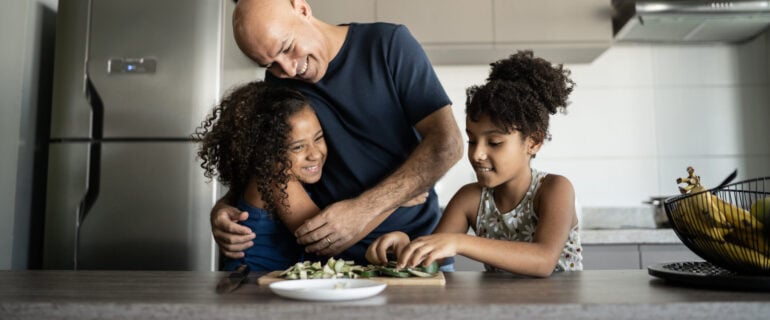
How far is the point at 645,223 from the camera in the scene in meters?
2.76

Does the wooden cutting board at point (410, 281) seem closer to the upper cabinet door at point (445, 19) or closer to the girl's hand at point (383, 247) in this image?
the girl's hand at point (383, 247)

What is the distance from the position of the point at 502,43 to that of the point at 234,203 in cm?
156

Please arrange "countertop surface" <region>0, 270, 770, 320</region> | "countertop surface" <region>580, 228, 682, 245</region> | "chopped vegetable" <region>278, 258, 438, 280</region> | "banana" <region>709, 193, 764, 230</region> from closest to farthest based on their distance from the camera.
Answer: "countertop surface" <region>0, 270, 770, 320</region>, "banana" <region>709, 193, 764, 230</region>, "chopped vegetable" <region>278, 258, 438, 280</region>, "countertop surface" <region>580, 228, 682, 245</region>

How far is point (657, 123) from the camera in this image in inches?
113

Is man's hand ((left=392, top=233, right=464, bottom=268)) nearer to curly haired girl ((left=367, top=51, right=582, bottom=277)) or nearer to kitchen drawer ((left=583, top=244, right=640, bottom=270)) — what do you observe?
curly haired girl ((left=367, top=51, right=582, bottom=277))

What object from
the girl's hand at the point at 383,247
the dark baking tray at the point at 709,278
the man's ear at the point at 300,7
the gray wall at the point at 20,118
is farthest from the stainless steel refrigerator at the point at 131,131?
the dark baking tray at the point at 709,278

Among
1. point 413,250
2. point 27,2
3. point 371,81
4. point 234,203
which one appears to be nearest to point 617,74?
point 371,81

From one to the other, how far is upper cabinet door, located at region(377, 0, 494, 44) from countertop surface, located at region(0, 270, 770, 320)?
1907 millimetres

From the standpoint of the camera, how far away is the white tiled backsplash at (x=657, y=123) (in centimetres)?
285

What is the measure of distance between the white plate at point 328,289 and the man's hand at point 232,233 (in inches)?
19.0

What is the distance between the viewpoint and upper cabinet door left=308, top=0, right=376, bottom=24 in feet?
8.76

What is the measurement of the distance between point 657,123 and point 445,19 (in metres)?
1.12

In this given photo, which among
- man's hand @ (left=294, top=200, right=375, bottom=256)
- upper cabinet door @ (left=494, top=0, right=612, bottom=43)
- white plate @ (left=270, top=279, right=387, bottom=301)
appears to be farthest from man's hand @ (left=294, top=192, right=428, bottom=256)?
upper cabinet door @ (left=494, top=0, right=612, bottom=43)

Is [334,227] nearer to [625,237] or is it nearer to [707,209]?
[707,209]
